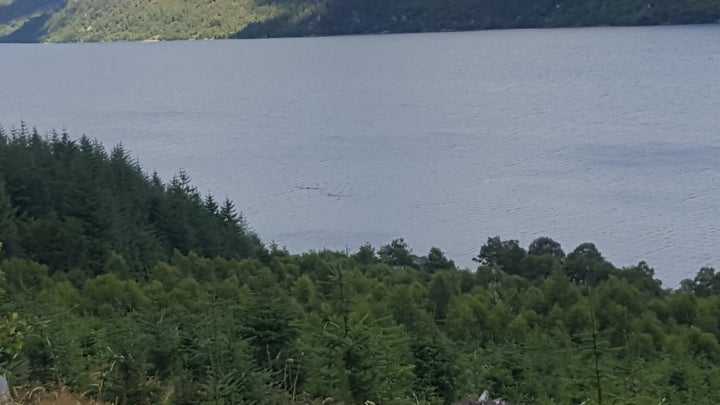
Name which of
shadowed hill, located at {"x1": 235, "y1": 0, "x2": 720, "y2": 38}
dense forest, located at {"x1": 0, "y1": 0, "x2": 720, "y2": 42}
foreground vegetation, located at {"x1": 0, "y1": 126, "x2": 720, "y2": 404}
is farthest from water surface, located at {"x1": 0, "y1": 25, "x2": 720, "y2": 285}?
dense forest, located at {"x1": 0, "y1": 0, "x2": 720, "y2": 42}

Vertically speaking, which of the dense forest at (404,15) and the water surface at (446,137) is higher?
the dense forest at (404,15)

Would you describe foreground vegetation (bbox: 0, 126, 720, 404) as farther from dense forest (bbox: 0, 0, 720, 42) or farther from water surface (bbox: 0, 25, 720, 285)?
dense forest (bbox: 0, 0, 720, 42)

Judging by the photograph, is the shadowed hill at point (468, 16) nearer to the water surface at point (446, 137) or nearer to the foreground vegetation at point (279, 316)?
the water surface at point (446, 137)

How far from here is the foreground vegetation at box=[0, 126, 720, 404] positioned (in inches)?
285

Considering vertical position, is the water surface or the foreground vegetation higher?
the foreground vegetation

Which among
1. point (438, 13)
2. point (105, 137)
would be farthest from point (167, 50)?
point (105, 137)

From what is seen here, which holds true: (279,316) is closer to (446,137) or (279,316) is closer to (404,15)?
(446,137)

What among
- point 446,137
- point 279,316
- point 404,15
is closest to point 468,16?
point 404,15

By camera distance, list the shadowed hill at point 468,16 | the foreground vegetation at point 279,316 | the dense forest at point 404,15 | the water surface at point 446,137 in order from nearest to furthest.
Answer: the foreground vegetation at point 279,316, the water surface at point 446,137, the shadowed hill at point 468,16, the dense forest at point 404,15

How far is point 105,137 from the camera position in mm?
65812

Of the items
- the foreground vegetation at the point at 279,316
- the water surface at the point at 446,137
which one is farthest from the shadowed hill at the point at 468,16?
the foreground vegetation at the point at 279,316

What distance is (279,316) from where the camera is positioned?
9172 mm

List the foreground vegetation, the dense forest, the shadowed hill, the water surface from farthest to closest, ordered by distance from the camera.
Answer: the dense forest → the shadowed hill → the water surface → the foreground vegetation

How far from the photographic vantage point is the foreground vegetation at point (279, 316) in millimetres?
7242
